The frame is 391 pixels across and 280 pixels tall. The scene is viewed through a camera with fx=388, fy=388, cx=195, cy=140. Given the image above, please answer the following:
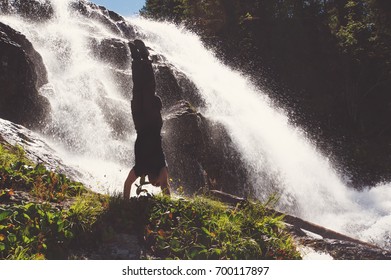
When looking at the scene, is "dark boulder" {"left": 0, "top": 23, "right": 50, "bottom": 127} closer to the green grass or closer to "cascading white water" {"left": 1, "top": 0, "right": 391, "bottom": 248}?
"cascading white water" {"left": 1, "top": 0, "right": 391, "bottom": 248}

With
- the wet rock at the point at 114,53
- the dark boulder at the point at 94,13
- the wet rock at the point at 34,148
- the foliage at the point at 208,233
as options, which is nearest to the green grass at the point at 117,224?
the foliage at the point at 208,233

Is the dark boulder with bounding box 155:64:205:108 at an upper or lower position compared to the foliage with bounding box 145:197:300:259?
lower

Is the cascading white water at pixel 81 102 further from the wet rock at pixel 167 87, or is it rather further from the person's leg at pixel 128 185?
the person's leg at pixel 128 185

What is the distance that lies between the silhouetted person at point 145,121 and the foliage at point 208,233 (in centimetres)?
49

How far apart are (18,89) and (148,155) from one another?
7.54 metres

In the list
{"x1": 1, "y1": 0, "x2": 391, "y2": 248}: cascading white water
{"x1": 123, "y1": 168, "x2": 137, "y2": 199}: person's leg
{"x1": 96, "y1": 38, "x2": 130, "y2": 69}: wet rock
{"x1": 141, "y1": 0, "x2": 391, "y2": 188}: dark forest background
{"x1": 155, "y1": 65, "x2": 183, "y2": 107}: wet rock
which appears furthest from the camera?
{"x1": 141, "y1": 0, "x2": 391, "y2": 188}: dark forest background

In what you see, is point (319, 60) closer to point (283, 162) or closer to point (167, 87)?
point (283, 162)

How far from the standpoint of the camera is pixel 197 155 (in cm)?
1314

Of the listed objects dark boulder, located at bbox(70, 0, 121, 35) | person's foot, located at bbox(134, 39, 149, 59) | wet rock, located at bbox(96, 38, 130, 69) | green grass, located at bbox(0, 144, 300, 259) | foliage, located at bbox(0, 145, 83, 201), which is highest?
person's foot, located at bbox(134, 39, 149, 59)

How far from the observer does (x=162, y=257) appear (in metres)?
4.27

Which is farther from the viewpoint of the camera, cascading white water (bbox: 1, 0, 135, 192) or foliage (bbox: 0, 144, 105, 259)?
cascading white water (bbox: 1, 0, 135, 192)

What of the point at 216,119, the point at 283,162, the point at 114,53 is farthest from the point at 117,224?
the point at 114,53

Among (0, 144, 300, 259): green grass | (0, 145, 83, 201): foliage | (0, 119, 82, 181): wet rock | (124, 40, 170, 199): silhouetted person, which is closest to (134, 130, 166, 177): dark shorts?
(124, 40, 170, 199): silhouetted person

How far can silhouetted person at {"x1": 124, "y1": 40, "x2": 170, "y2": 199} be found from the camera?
5320 millimetres
